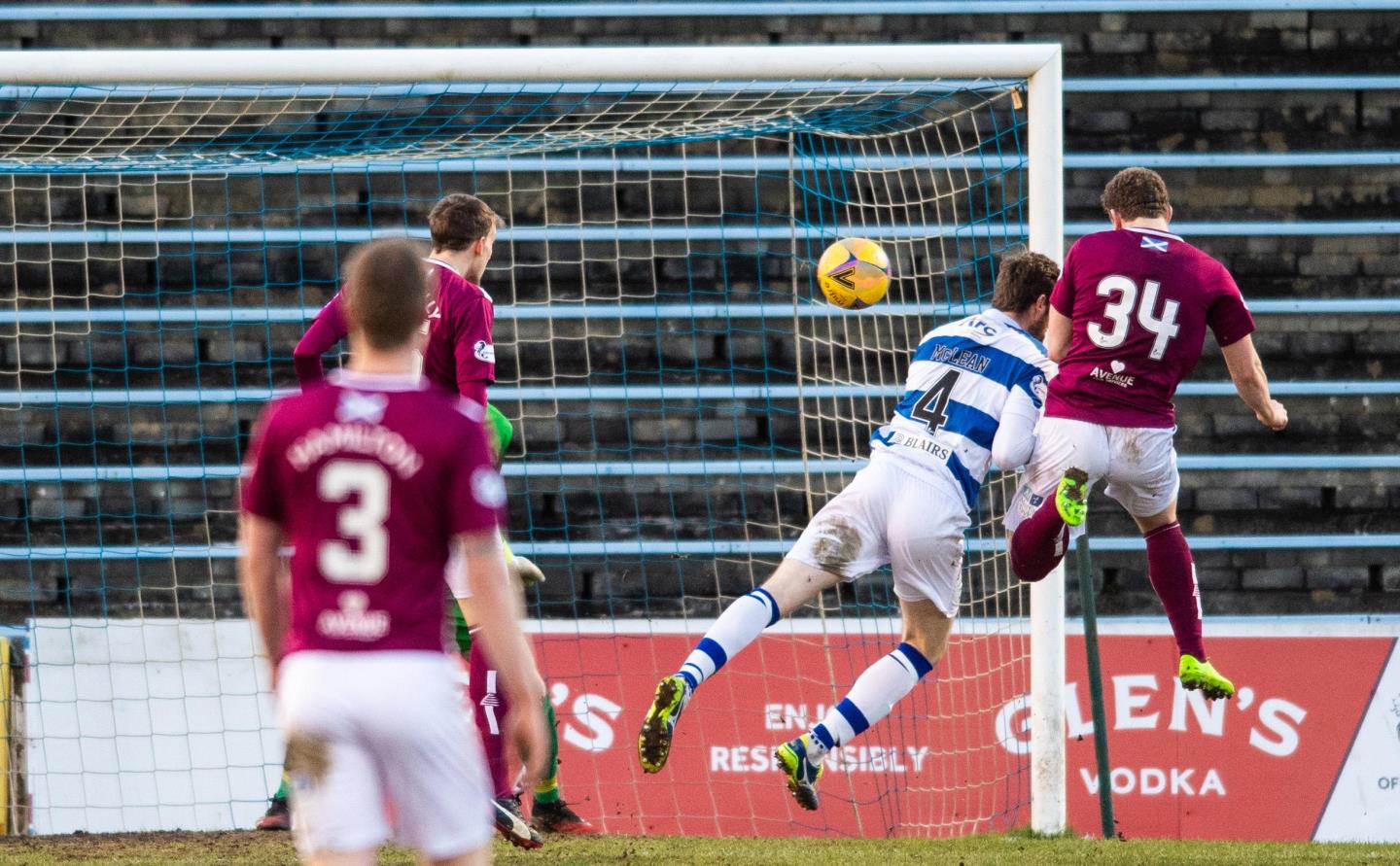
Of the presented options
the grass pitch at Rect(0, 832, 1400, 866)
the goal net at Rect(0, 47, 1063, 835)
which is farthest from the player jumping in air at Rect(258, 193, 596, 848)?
the goal net at Rect(0, 47, 1063, 835)

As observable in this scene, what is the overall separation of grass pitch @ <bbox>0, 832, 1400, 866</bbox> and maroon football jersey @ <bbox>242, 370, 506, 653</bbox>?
9.02 ft

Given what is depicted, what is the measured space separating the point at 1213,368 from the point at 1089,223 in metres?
1.49

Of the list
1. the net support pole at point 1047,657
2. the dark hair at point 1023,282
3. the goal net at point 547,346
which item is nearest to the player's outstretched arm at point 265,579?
the dark hair at point 1023,282

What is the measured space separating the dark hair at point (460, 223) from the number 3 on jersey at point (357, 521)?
277cm

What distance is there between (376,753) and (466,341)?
2.68 m

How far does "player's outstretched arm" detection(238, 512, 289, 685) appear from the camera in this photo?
2.91 meters

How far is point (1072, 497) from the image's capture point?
5312mm

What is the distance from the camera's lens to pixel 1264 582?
11.4 metres

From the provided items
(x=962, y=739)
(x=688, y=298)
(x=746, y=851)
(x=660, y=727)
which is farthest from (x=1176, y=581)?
(x=688, y=298)

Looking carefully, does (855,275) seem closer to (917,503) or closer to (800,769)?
(917,503)

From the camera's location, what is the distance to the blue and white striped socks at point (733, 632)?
17.2 feet

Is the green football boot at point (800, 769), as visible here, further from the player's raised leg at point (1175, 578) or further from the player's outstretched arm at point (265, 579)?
the player's outstretched arm at point (265, 579)

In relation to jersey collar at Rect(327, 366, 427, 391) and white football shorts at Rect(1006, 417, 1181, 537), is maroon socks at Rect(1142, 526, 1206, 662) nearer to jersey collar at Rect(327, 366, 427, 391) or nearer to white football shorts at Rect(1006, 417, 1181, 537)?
white football shorts at Rect(1006, 417, 1181, 537)

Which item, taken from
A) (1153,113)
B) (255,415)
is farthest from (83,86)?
(1153,113)
